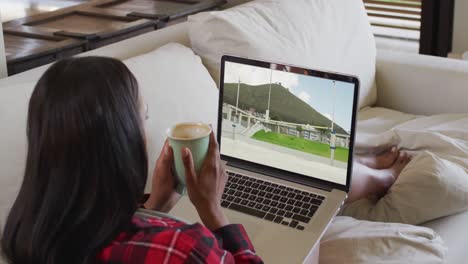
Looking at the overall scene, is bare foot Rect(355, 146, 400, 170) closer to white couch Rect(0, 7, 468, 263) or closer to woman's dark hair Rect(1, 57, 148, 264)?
white couch Rect(0, 7, 468, 263)

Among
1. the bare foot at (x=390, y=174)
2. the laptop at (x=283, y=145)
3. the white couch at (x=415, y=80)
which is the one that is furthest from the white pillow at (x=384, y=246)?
the white couch at (x=415, y=80)

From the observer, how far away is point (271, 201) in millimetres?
1428

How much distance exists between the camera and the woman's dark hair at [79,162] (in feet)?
3.03

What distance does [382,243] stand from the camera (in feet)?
4.78

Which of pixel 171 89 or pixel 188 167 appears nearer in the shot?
pixel 188 167

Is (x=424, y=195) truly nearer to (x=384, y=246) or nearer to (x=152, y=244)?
(x=384, y=246)

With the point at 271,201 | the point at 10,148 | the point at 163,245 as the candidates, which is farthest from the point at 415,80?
the point at 163,245

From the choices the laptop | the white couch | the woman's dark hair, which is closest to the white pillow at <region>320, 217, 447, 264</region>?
the laptop

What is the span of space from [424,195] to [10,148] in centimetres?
97

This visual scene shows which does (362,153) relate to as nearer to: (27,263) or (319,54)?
(319,54)

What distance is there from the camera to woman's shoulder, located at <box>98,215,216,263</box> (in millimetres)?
947

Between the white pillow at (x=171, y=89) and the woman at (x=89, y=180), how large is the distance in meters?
0.61

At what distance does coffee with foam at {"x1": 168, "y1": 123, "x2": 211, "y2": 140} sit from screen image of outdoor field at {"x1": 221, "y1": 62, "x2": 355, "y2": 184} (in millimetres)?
347

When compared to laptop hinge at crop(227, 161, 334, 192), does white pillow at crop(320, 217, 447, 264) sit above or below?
below
